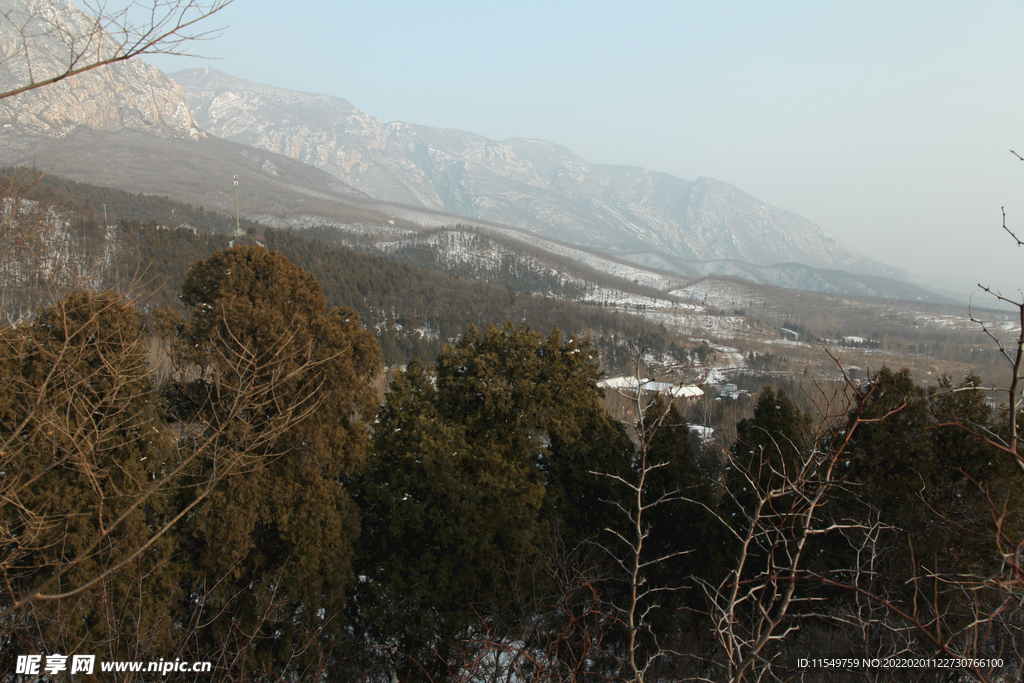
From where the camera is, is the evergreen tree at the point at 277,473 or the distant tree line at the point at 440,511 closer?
the distant tree line at the point at 440,511

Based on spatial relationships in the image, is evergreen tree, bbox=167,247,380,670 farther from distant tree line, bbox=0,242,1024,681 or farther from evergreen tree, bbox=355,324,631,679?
evergreen tree, bbox=355,324,631,679

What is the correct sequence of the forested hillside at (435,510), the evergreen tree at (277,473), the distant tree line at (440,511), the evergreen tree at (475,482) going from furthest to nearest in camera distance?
the evergreen tree at (475,482)
the evergreen tree at (277,473)
the distant tree line at (440,511)
the forested hillside at (435,510)

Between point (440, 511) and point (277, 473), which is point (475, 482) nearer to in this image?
point (440, 511)

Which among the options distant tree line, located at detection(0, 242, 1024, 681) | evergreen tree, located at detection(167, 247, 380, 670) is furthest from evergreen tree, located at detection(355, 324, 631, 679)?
evergreen tree, located at detection(167, 247, 380, 670)

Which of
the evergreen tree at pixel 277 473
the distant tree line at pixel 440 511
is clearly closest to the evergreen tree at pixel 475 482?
the distant tree line at pixel 440 511

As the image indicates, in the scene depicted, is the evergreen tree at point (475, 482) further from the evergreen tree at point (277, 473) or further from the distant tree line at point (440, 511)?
the evergreen tree at point (277, 473)

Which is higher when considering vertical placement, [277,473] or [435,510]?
[277,473]

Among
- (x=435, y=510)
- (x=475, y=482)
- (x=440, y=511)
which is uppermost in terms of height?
(x=475, y=482)

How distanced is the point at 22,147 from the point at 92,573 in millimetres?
239115

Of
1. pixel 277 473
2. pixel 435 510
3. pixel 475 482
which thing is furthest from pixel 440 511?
pixel 277 473

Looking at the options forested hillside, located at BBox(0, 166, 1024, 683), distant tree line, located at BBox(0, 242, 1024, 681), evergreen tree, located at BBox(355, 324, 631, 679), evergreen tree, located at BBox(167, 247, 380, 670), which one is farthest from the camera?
evergreen tree, located at BBox(355, 324, 631, 679)

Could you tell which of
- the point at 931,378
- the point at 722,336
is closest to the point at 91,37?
the point at 931,378

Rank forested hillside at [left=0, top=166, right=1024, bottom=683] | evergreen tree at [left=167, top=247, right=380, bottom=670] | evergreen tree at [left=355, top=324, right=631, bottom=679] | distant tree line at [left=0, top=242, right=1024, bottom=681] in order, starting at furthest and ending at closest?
evergreen tree at [left=355, top=324, right=631, bottom=679] → evergreen tree at [left=167, top=247, right=380, bottom=670] → distant tree line at [left=0, top=242, right=1024, bottom=681] → forested hillside at [left=0, top=166, right=1024, bottom=683]

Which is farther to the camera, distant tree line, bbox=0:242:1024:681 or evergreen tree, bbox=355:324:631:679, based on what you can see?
evergreen tree, bbox=355:324:631:679
